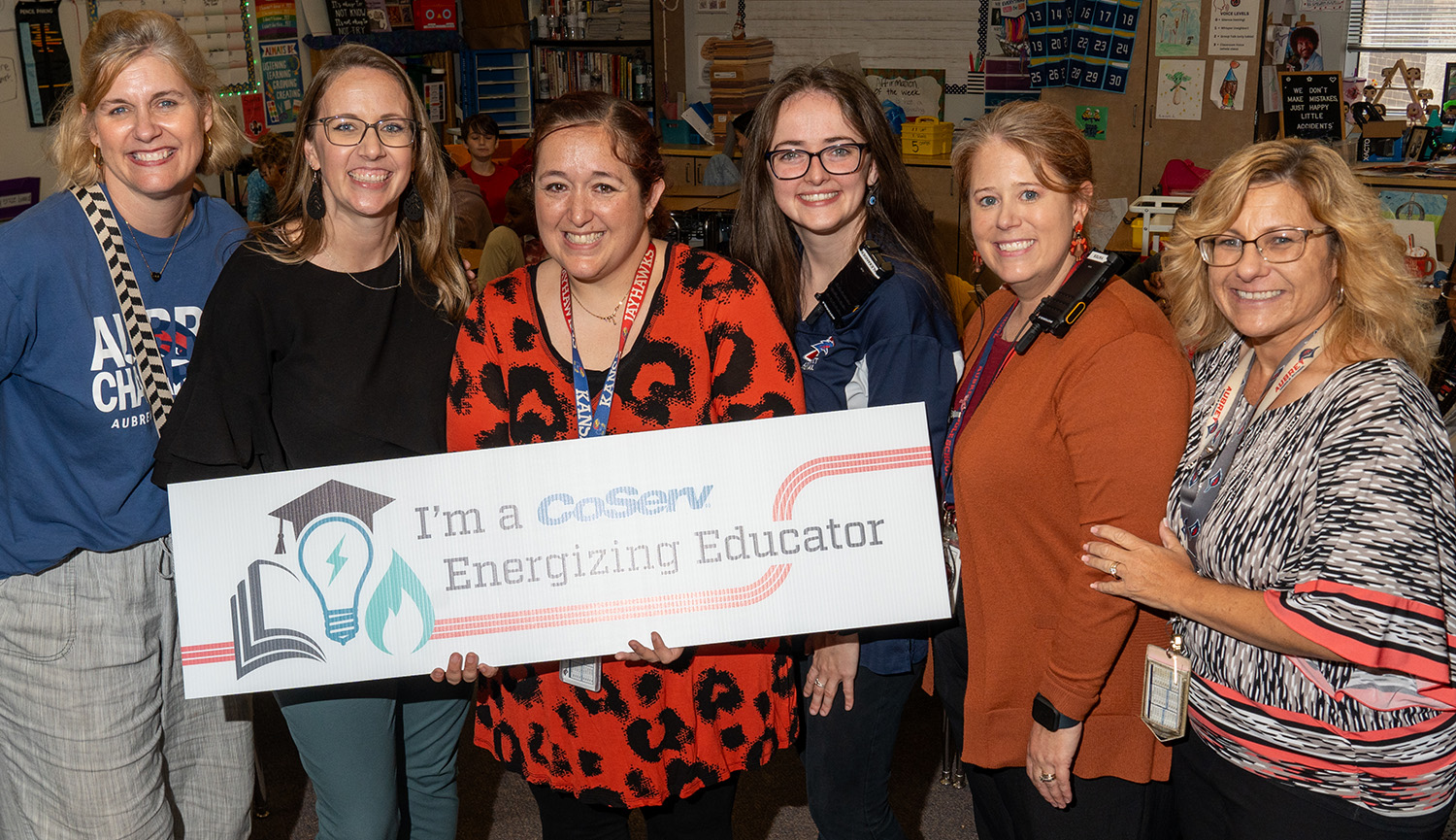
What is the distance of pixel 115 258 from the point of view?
1.82 metres

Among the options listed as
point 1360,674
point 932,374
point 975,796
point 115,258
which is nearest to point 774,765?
point 975,796

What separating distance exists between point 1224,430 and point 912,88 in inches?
270

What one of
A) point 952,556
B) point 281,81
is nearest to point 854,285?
point 952,556

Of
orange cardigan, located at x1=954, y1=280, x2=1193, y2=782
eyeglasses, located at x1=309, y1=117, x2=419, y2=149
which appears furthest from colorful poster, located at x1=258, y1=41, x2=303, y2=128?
orange cardigan, located at x1=954, y1=280, x2=1193, y2=782

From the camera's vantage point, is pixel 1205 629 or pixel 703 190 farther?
pixel 703 190

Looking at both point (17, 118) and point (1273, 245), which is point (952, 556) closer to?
point (1273, 245)

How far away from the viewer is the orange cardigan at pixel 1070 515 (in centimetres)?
154

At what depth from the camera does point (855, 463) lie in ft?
5.52

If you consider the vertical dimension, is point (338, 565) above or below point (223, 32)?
below

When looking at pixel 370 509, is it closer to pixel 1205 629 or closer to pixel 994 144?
pixel 994 144

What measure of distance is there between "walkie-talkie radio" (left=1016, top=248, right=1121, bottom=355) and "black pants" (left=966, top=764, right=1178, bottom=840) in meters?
0.69

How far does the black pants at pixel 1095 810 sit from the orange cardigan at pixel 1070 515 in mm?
39

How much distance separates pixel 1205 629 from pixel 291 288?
5.00 feet

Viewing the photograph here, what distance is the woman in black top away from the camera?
1747 mm
